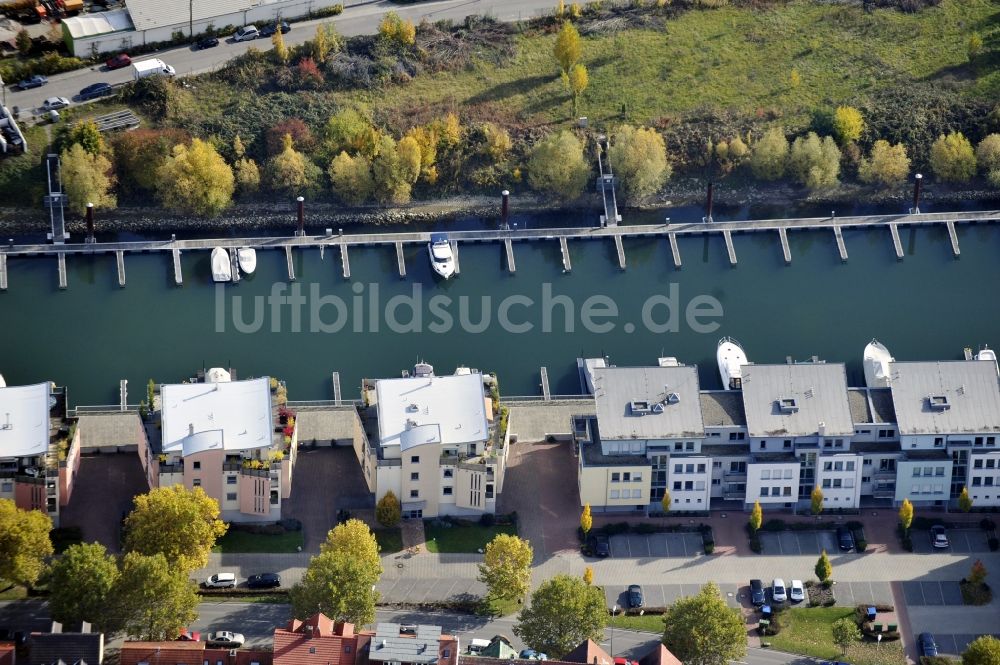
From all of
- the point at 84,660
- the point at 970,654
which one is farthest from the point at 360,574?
the point at 970,654

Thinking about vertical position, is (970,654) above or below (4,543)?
below

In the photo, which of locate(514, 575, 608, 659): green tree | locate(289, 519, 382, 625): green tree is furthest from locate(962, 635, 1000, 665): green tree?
locate(289, 519, 382, 625): green tree

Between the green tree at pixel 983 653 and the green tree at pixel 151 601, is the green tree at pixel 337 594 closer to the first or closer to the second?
the green tree at pixel 151 601

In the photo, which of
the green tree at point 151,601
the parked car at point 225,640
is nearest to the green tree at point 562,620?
the parked car at point 225,640

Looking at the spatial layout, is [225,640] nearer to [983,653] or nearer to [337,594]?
[337,594]

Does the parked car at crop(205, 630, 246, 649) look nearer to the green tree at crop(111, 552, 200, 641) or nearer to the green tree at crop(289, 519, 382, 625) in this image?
the green tree at crop(111, 552, 200, 641)

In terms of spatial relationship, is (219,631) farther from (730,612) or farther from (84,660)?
(730,612)
